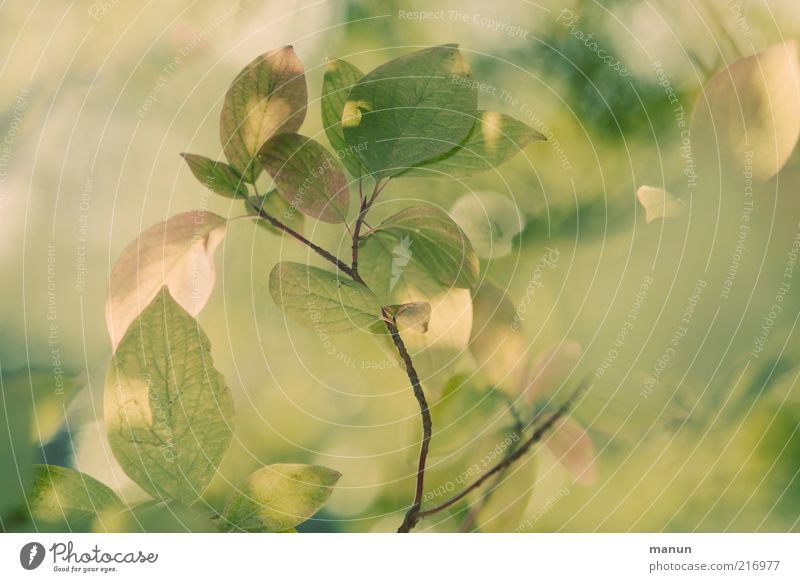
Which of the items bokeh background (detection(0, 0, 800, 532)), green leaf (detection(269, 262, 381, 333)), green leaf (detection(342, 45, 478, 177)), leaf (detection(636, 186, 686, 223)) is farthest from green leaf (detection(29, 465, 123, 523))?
leaf (detection(636, 186, 686, 223))

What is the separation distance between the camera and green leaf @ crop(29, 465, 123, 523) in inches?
18.5

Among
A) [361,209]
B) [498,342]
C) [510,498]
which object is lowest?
[510,498]

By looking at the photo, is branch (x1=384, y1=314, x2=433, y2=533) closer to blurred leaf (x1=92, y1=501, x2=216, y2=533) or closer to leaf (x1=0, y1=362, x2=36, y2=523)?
blurred leaf (x1=92, y1=501, x2=216, y2=533)

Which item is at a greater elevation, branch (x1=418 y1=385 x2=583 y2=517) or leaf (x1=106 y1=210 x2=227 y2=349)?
leaf (x1=106 y1=210 x2=227 y2=349)

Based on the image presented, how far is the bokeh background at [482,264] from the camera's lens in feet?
1.54

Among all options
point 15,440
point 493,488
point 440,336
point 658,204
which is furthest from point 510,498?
point 15,440

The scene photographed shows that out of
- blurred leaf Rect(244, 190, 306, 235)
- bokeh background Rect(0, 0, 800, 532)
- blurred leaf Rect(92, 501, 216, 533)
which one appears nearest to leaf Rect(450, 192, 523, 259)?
bokeh background Rect(0, 0, 800, 532)

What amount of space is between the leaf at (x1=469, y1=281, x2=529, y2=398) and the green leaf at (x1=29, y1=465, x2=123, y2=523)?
0.26 m

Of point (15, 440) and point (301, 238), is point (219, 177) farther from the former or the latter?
point (15, 440)

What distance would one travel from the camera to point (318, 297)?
18.6 inches
